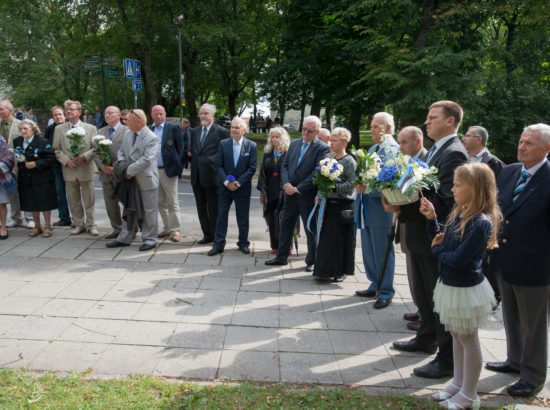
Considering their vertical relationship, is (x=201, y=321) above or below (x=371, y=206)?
below

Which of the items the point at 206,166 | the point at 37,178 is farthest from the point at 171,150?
the point at 37,178

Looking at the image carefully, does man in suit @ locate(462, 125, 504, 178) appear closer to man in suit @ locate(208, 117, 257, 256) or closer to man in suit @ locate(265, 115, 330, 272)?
man in suit @ locate(265, 115, 330, 272)

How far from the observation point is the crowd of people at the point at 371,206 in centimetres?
335

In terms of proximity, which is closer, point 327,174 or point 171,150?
point 327,174

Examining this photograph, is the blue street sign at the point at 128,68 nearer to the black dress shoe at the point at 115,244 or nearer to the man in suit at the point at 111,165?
the man in suit at the point at 111,165

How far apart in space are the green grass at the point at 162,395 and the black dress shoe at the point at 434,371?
1.29ft

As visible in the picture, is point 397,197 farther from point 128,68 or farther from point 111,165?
point 128,68

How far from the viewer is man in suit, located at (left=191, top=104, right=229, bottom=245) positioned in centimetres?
746

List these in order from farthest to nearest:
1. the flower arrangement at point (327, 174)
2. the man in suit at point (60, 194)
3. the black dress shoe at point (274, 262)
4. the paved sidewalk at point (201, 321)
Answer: the man in suit at point (60, 194) → the black dress shoe at point (274, 262) → the flower arrangement at point (327, 174) → the paved sidewalk at point (201, 321)

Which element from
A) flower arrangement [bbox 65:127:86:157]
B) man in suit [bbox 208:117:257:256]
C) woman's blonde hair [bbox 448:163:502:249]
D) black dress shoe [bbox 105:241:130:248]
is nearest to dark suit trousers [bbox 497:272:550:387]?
woman's blonde hair [bbox 448:163:502:249]

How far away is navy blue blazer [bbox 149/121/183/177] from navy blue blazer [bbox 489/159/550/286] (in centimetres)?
545

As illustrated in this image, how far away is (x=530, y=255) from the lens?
3.58 m

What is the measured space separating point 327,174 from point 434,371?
8.46 ft

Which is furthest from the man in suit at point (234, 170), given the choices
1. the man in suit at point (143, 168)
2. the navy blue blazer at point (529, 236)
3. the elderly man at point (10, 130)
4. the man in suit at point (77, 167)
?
the navy blue blazer at point (529, 236)
